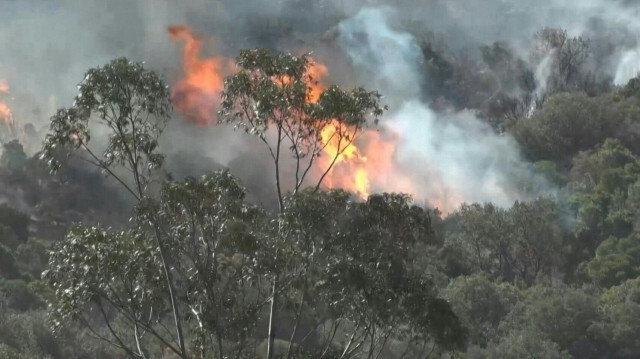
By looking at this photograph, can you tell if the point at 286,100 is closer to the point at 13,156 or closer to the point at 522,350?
the point at 522,350

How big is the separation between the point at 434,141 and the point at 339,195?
365 feet

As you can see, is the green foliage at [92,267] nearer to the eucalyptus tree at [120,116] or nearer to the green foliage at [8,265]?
the eucalyptus tree at [120,116]

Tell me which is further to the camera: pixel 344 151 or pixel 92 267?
pixel 344 151

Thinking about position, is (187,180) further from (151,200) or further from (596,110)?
(596,110)

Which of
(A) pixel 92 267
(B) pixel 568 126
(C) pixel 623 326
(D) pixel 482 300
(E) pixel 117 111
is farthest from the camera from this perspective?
(B) pixel 568 126

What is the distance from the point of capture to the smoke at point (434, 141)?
408ft

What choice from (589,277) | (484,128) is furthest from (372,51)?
(589,277)

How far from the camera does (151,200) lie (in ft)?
75.5

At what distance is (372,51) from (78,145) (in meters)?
138

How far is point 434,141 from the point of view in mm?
134875

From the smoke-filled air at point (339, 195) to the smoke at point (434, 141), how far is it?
42 cm

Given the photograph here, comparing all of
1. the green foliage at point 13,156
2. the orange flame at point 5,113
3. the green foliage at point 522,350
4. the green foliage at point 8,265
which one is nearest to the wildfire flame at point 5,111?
the orange flame at point 5,113

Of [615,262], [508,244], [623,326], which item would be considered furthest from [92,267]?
[508,244]

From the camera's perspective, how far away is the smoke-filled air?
957 inches
